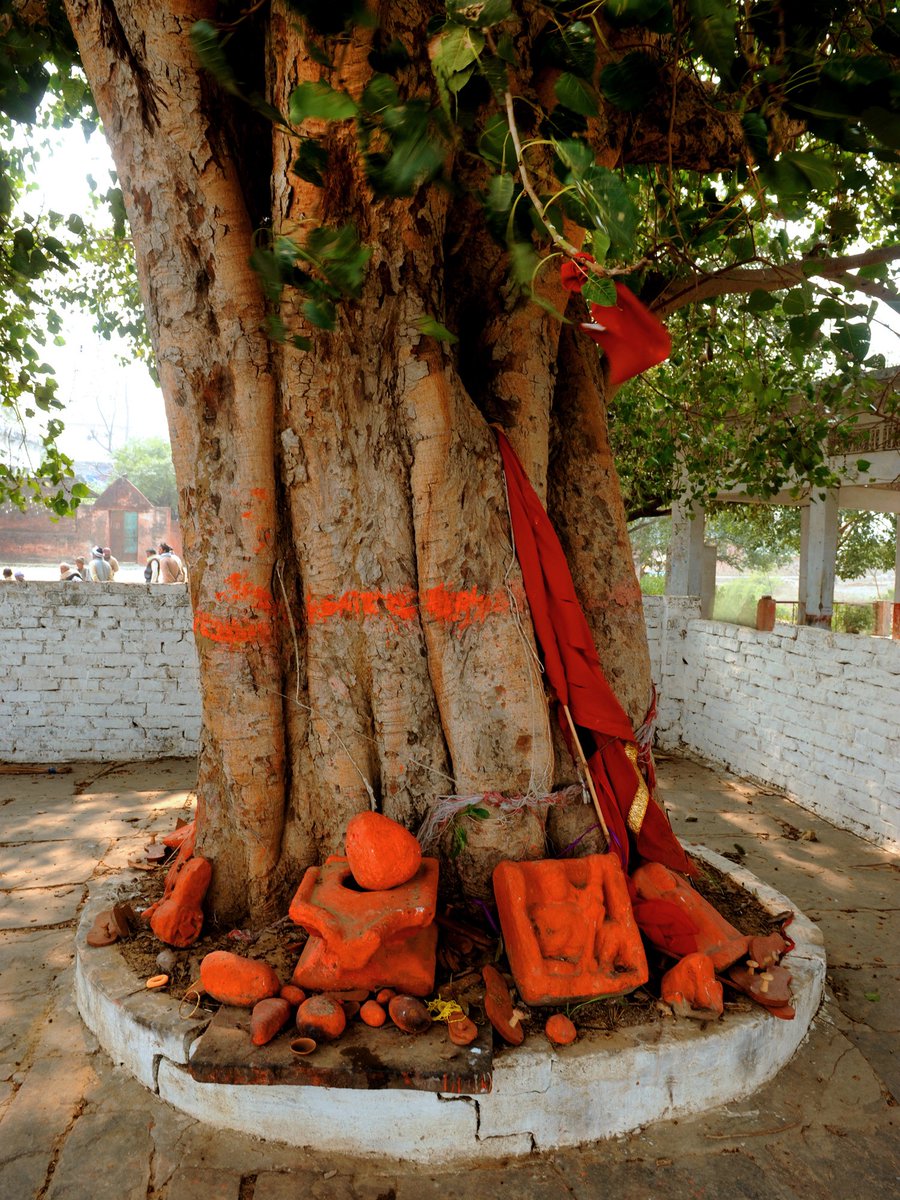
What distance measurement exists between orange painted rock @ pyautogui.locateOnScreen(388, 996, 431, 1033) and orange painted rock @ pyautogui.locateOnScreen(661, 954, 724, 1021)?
79 cm

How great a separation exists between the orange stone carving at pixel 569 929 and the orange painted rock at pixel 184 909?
1.13m

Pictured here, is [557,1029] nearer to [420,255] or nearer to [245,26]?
[420,255]

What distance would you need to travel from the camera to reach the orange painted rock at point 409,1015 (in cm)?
230

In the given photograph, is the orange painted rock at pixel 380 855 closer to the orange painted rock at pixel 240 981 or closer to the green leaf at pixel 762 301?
the orange painted rock at pixel 240 981

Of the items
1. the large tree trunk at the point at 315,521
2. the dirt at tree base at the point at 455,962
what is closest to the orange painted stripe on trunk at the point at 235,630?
the large tree trunk at the point at 315,521

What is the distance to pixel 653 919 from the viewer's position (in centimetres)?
275

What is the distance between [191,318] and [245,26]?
3.33 ft

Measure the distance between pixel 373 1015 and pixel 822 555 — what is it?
9.76m

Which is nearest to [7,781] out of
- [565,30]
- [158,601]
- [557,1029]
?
[158,601]

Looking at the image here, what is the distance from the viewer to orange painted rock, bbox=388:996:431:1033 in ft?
7.54

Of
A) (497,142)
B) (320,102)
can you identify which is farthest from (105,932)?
(497,142)

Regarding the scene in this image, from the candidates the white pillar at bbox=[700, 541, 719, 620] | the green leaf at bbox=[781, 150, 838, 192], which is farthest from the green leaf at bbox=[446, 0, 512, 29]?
the white pillar at bbox=[700, 541, 719, 620]

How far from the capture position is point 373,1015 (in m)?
2.34

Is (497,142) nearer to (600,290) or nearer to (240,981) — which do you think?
(600,290)
